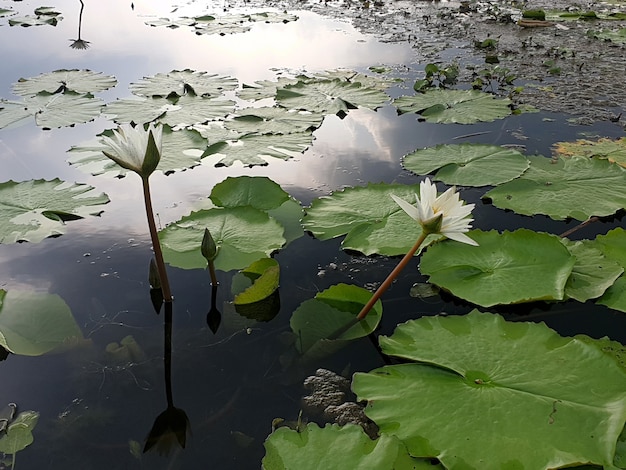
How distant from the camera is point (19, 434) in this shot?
1582 mm

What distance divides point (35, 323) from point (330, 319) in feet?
3.80

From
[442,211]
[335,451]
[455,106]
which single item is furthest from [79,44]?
[335,451]

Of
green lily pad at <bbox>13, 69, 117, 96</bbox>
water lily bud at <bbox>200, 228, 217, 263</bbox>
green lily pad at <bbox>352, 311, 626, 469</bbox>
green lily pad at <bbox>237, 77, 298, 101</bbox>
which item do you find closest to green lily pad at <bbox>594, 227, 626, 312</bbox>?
green lily pad at <bbox>352, 311, 626, 469</bbox>

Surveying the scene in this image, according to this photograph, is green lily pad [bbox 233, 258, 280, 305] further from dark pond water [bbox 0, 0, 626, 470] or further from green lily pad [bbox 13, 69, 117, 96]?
green lily pad [bbox 13, 69, 117, 96]

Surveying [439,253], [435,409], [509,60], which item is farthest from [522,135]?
[435,409]

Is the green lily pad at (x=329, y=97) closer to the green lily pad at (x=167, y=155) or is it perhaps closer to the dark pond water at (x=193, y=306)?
the dark pond water at (x=193, y=306)

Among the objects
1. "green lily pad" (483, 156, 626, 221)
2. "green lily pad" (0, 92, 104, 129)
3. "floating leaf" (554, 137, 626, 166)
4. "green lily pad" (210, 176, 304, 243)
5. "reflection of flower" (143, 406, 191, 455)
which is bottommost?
"reflection of flower" (143, 406, 191, 455)

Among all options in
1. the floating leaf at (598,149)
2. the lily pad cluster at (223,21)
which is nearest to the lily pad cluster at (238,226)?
the floating leaf at (598,149)

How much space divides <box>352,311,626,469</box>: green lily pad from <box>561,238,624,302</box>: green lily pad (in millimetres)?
369

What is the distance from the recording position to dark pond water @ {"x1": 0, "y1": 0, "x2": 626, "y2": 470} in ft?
5.28

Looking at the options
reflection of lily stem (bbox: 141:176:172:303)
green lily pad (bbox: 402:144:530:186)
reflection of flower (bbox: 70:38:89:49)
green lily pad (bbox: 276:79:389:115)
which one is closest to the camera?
reflection of lily stem (bbox: 141:176:172:303)

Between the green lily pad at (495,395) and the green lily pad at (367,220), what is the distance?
580 mm

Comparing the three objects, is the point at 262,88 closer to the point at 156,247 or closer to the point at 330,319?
the point at 156,247

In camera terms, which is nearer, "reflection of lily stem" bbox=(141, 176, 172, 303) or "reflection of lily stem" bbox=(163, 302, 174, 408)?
"reflection of lily stem" bbox=(163, 302, 174, 408)
